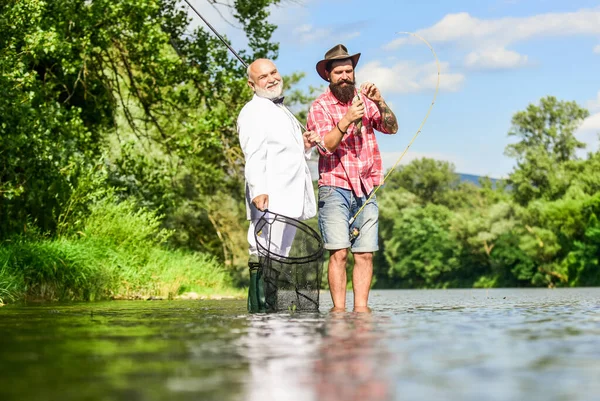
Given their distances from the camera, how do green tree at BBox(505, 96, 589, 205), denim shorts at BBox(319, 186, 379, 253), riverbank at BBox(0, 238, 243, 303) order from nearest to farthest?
denim shorts at BBox(319, 186, 379, 253) < riverbank at BBox(0, 238, 243, 303) < green tree at BBox(505, 96, 589, 205)

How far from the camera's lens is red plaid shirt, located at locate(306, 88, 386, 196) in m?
8.30

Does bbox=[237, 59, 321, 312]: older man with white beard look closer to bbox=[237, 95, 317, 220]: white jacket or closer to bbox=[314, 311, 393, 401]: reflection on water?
bbox=[237, 95, 317, 220]: white jacket

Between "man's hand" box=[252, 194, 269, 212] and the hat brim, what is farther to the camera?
the hat brim

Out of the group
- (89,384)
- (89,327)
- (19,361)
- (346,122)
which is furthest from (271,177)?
(89,384)

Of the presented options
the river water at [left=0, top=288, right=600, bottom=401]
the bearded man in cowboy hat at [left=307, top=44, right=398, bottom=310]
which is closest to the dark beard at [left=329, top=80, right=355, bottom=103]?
the bearded man in cowboy hat at [left=307, top=44, right=398, bottom=310]

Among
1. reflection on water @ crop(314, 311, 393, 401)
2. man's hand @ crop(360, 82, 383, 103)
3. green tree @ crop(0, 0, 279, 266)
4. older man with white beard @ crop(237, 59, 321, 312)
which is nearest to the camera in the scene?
reflection on water @ crop(314, 311, 393, 401)

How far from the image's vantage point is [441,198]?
103 metres

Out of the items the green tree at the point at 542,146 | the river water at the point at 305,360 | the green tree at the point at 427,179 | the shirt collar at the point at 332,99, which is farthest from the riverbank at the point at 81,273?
the green tree at the point at 427,179

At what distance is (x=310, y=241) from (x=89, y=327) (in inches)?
113

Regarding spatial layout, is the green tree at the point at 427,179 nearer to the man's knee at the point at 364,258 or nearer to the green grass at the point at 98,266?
the green grass at the point at 98,266

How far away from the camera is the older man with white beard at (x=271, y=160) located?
25.8ft

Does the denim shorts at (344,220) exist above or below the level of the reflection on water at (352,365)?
above

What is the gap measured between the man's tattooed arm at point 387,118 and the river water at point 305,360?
273 centimetres

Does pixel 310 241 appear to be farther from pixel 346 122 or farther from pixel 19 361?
pixel 19 361
